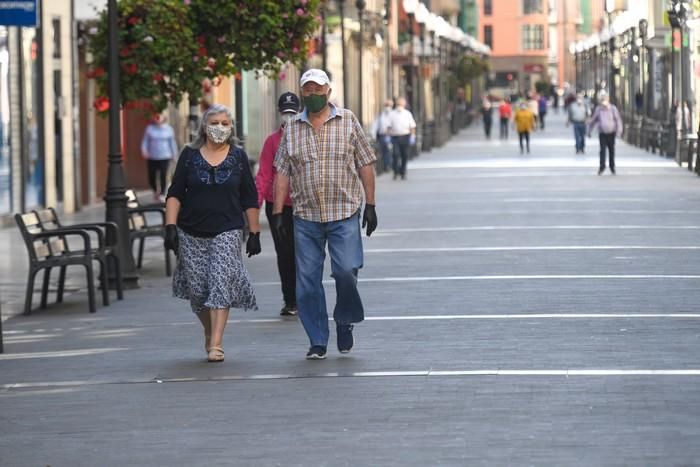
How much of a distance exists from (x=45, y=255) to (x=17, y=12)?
3128 mm

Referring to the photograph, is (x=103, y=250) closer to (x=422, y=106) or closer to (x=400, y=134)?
(x=400, y=134)

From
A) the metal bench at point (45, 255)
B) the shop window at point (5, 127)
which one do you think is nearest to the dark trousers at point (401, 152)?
the shop window at point (5, 127)

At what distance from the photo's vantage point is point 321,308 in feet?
40.0

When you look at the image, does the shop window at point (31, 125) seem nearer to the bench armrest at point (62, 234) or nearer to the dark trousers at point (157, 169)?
the dark trousers at point (157, 169)

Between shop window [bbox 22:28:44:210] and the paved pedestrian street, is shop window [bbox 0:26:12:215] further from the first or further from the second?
the paved pedestrian street

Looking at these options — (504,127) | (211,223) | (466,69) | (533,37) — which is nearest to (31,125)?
(211,223)

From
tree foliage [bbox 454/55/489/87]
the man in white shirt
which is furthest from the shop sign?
tree foliage [bbox 454/55/489/87]

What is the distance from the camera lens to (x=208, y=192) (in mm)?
12391

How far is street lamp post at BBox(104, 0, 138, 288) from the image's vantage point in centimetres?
1759

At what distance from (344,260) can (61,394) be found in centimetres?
214

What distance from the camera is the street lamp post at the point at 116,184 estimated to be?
Result: 57.7 feet

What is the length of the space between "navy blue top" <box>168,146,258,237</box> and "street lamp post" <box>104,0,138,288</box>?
204 inches

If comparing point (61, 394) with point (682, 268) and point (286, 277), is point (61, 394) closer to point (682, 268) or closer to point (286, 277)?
point (286, 277)

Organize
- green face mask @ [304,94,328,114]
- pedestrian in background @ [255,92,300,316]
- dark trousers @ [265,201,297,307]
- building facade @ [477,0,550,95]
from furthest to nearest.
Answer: building facade @ [477,0,550,95] < dark trousers @ [265,201,297,307] < pedestrian in background @ [255,92,300,316] < green face mask @ [304,94,328,114]
